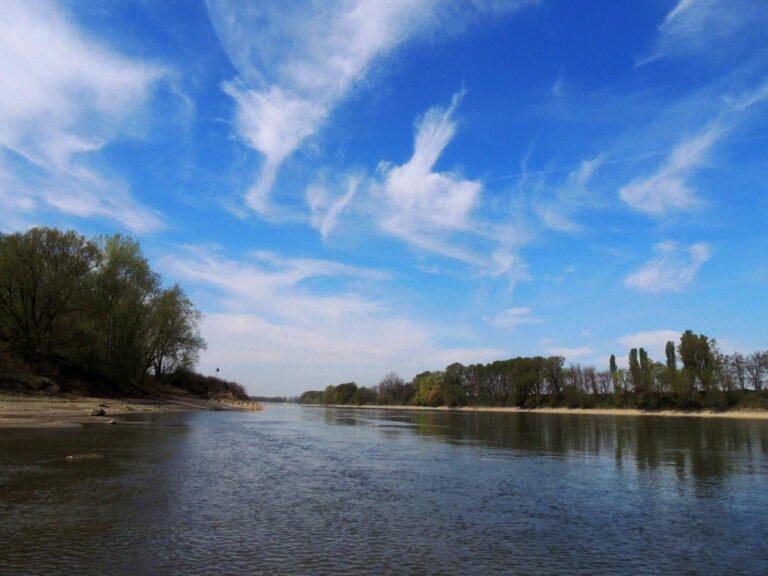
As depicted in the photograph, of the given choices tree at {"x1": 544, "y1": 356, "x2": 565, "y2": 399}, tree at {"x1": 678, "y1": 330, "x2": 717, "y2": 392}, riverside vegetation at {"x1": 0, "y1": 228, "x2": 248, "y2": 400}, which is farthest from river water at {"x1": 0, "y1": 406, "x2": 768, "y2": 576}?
tree at {"x1": 544, "y1": 356, "x2": 565, "y2": 399}

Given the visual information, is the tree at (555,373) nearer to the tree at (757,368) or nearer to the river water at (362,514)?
the tree at (757,368)

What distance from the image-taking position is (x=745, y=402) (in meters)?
115

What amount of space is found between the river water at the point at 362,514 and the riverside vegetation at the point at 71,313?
118ft

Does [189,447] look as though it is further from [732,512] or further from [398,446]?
[732,512]

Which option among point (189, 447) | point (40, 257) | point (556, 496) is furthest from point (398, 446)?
point (40, 257)

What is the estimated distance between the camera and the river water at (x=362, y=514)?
973cm

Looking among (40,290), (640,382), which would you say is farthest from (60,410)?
(640,382)

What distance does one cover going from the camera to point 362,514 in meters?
13.6

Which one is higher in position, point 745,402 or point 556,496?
point 745,402

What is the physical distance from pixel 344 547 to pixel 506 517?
5.30m

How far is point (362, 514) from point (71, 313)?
58.4m

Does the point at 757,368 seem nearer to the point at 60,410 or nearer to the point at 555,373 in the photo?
the point at 555,373

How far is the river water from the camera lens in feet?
Result: 31.9

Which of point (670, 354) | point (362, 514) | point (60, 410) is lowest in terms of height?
point (362, 514)
